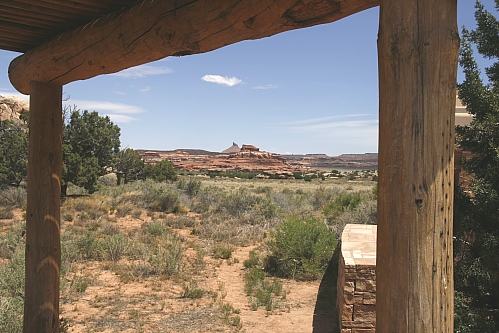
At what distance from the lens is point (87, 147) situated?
18016mm

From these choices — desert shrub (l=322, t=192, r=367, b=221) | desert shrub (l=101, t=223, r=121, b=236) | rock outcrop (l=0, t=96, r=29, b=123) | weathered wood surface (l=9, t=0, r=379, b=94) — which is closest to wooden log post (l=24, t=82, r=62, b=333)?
weathered wood surface (l=9, t=0, r=379, b=94)

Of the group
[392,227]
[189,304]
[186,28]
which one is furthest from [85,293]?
[392,227]

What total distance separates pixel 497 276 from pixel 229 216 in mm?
10483

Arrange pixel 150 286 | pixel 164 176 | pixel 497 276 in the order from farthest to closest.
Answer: pixel 164 176 → pixel 150 286 → pixel 497 276

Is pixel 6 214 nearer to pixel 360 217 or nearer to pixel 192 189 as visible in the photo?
pixel 192 189

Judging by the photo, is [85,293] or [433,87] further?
[85,293]

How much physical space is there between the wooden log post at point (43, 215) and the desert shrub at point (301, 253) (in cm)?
487

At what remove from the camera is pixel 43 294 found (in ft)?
12.1

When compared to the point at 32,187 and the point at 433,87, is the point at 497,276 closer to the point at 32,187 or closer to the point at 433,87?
the point at 433,87

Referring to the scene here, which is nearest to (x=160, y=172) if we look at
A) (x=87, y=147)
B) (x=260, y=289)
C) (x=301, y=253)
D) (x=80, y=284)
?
(x=87, y=147)

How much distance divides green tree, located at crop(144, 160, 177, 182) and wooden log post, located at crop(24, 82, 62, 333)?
70.7 feet

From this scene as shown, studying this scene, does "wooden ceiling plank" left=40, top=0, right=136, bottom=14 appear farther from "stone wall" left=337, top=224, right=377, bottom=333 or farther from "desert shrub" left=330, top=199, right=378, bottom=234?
"desert shrub" left=330, top=199, right=378, bottom=234

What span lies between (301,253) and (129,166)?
1774cm

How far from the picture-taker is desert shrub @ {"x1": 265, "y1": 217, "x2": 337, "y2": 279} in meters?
7.89
